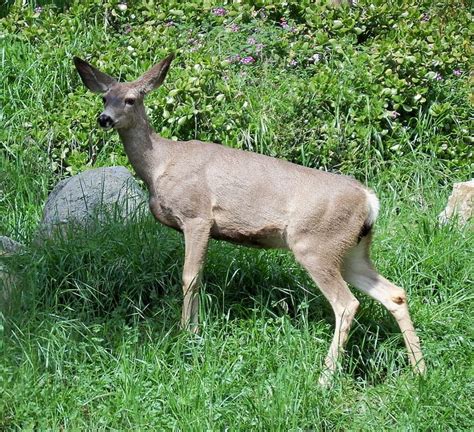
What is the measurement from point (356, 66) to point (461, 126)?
1021 millimetres

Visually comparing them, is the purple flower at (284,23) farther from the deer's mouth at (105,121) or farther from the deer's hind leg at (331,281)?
the deer's hind leg at (331,281)

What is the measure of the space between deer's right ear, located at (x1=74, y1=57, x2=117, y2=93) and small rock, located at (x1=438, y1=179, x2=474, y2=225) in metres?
2.50

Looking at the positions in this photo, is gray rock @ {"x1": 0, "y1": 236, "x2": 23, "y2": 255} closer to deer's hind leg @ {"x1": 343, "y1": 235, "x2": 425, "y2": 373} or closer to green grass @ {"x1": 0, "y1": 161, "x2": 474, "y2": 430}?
green grass @ {"x1": 0, "y1": 161, "x2": 474, "y2": 430}

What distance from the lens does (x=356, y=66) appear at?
28.9ft

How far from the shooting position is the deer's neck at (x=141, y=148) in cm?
625

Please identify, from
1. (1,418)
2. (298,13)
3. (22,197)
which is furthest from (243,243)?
(298,13)

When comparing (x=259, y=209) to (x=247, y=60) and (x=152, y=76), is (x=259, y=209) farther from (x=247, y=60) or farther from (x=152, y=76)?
(x=247, y=60)

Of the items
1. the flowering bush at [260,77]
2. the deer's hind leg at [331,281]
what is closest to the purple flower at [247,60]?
the flowering bush at [260,77]

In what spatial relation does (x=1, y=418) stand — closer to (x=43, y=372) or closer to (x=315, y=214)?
(x=43, y=372)

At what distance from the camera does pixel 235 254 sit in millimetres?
6633

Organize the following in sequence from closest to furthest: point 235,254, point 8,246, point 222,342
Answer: point 222,342 → point 235,254 → point 8,246

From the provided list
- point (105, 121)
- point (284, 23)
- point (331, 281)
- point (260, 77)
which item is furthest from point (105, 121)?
point (284, 23)

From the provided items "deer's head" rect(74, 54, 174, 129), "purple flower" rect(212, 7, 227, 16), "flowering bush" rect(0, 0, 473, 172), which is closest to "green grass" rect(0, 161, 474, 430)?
"deer's head" rect(74, 54, 174, 129)

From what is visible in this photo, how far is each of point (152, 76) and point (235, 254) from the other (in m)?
1.25
